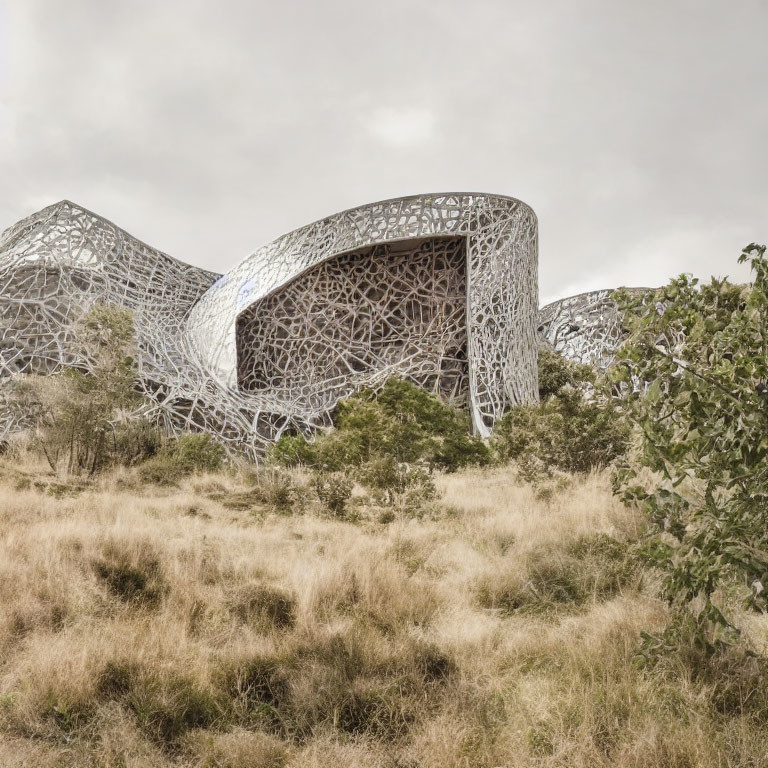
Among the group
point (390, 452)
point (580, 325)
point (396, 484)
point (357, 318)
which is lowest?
point (396, 484)

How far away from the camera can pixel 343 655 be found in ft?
9.04

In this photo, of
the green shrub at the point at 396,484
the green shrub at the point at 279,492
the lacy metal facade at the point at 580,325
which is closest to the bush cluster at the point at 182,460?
the green shrub at the point at 279,492

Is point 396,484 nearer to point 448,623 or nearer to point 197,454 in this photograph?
point 448,623

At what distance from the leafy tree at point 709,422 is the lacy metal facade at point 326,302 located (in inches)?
470

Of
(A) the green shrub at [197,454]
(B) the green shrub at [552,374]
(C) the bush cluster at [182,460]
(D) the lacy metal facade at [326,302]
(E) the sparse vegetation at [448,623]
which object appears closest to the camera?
(E) the sparse vegetation at [448,623]

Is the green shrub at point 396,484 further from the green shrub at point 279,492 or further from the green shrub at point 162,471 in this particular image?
the green shrub at point 162,471

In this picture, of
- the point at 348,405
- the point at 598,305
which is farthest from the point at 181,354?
the point at 598,305

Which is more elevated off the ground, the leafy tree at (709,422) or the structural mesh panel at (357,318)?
the structural mesh panel at (357,318)

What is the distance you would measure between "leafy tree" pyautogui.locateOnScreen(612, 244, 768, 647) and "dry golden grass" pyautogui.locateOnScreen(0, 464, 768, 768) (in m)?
0.56

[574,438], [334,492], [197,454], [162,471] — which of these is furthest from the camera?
[197,454]

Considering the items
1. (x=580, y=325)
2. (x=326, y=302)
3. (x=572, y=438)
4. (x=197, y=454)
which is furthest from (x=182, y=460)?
(x=580, y=325)

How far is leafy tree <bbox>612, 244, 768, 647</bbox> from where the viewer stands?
1.91m

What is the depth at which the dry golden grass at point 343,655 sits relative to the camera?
2.07 metres

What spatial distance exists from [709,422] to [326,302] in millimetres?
16234
